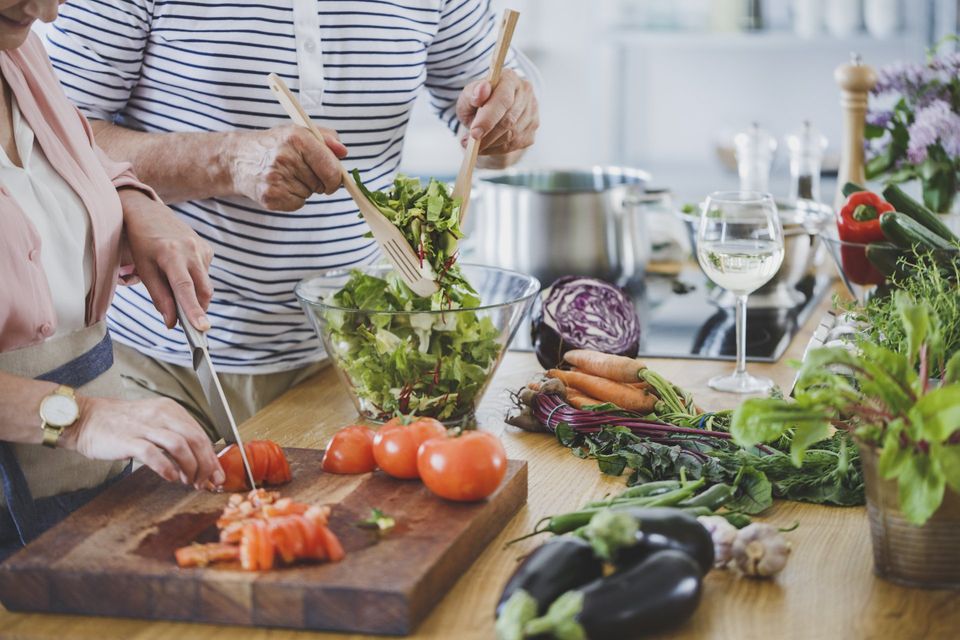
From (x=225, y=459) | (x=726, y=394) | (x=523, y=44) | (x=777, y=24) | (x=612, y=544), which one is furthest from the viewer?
(x=523, y=44)

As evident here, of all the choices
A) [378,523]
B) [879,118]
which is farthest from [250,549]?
[879,118]

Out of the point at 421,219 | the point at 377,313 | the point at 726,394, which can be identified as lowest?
the point at 726,394

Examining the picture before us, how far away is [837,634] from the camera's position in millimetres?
1065

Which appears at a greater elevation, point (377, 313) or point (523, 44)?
point (523, 44)

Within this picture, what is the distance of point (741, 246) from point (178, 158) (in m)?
0.84

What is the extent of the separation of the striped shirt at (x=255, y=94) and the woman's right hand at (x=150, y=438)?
679 mm

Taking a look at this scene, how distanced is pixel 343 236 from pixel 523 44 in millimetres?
2925

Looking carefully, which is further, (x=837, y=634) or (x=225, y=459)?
(x=225, y=459)

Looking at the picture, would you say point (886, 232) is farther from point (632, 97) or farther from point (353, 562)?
point (632, 97)

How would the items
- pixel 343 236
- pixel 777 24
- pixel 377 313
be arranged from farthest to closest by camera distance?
1. pixel 777 24
2. pixel 343 236
3. pixel 377 313

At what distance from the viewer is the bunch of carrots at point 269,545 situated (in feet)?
3.69

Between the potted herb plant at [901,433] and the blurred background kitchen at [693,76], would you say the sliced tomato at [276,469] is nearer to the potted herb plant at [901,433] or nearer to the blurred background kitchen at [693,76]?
the potted herb plant at [901,433]

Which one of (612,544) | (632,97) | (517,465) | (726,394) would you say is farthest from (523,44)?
(612,544)

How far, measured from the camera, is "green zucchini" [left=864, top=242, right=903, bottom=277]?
1915 millimetres
